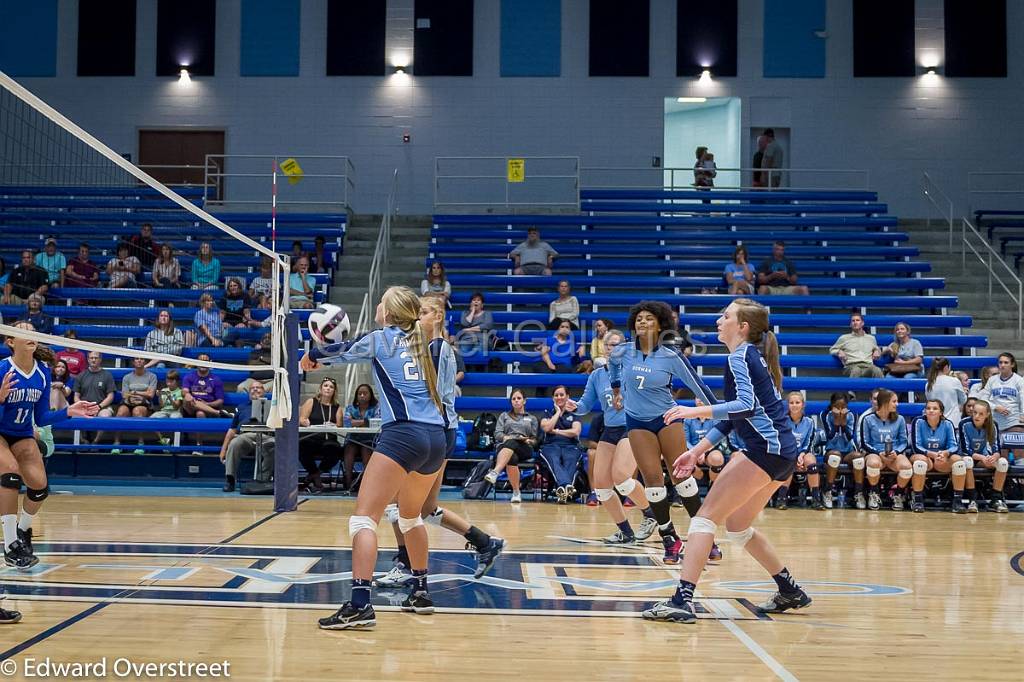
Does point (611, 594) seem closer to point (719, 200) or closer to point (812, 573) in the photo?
point (812, 573)

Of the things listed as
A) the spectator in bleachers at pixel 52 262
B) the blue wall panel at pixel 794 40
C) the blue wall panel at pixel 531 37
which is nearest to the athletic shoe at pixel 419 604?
the spectator in bleachers at pixel 52 262

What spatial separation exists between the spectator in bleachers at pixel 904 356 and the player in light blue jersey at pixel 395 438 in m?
10.2

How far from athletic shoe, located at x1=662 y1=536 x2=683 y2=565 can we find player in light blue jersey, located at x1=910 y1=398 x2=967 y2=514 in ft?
17.3

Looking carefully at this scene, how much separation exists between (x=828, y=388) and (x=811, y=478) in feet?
9.05

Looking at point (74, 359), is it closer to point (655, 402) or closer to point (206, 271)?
point (206, 271)

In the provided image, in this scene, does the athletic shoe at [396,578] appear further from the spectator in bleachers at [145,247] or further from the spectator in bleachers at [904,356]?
the spectator in bleachers at [145,247]

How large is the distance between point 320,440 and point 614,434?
5.26m

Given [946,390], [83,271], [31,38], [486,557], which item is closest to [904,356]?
[946,390]

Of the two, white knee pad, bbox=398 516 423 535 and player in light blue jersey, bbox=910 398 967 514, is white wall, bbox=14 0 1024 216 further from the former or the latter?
white knee pad, bbox=398 516 423 535

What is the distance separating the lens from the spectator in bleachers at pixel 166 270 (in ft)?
47.6

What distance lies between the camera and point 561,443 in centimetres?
1198

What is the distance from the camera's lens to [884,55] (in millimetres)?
20281

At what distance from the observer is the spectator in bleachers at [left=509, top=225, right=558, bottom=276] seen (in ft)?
55.1

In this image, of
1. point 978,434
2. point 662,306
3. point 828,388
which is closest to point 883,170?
point 828,388
